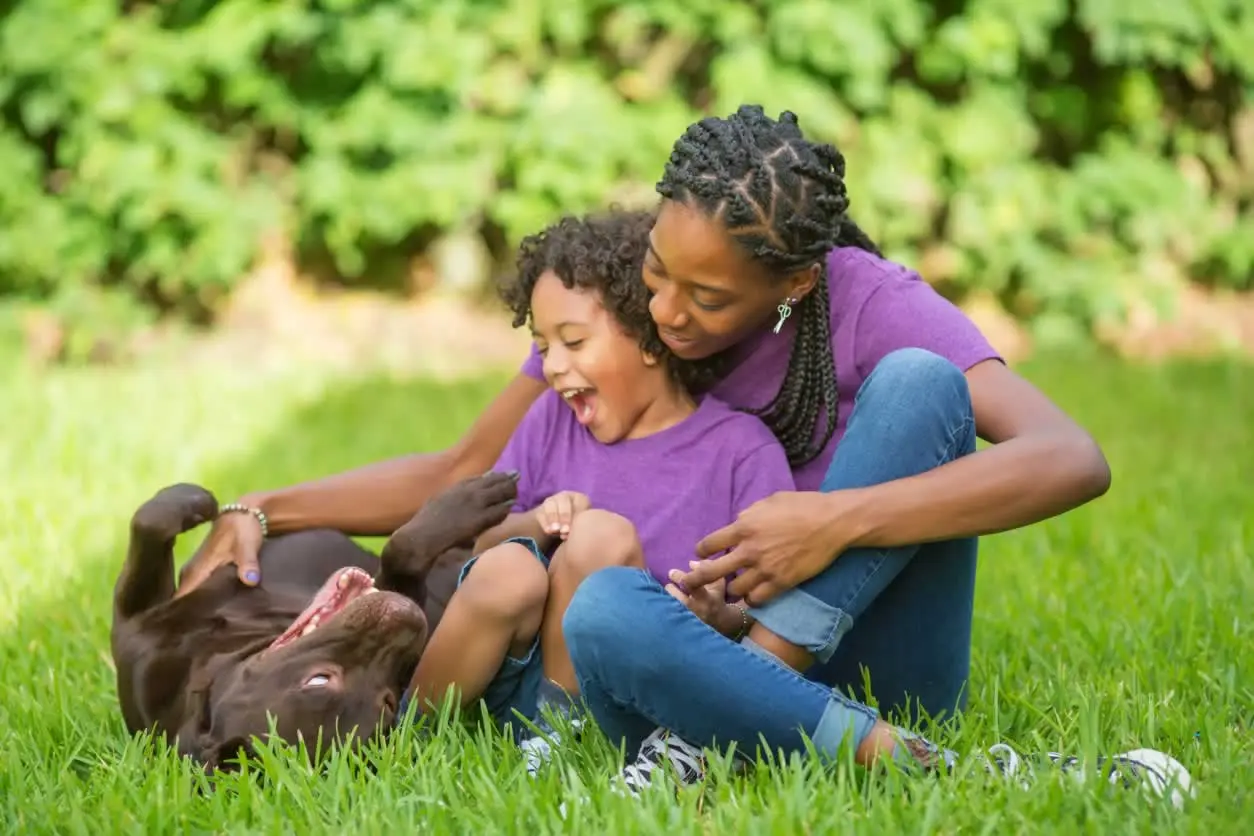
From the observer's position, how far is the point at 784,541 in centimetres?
240

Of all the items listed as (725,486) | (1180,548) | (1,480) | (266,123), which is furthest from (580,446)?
(266,123)

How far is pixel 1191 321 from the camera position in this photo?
24.5ft

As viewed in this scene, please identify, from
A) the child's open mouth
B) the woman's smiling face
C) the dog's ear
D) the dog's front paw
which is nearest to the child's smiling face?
the child's open mouth

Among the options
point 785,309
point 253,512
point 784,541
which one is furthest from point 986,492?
point 253,512

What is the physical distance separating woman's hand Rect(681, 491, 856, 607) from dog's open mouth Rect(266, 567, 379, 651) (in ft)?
2.31

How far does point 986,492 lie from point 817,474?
0.49 m

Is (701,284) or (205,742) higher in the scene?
(701,284)

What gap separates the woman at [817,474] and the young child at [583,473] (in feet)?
0.41

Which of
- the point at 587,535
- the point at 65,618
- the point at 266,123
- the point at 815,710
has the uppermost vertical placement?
the point at 266,123

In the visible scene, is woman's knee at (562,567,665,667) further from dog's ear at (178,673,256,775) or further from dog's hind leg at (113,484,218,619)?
dog's hind leg at (113,484,218,619)

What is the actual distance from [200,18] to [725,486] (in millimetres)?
5275

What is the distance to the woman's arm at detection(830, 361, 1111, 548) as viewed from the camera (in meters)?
2.39

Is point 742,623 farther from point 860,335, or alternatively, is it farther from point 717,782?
point 860,335

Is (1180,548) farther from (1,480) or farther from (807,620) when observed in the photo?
(1,480)
